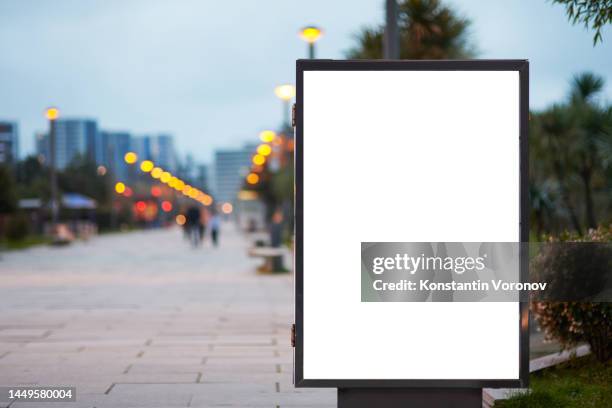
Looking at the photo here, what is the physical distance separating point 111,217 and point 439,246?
64172 millimetres

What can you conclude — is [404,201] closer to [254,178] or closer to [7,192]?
[7,192]

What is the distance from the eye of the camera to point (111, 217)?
217 feet

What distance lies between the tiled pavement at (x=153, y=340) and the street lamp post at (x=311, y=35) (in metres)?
5.20

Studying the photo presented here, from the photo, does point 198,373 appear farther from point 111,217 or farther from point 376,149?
point 111,217

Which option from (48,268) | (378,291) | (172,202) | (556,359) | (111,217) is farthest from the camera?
(172,202)

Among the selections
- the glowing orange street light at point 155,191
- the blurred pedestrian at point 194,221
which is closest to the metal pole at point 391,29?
the blurred pedestrian at point 194,221

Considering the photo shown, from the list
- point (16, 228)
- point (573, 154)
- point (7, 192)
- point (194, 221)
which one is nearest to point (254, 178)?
point (194, 221)

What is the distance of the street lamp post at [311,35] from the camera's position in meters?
16.7

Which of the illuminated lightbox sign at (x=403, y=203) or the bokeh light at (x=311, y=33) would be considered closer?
the illuminated lightbox sign at (x=403, y=203)

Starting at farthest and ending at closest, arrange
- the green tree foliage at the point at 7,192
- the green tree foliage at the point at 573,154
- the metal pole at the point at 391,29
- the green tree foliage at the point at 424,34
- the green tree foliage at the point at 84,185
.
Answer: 1. the green tree foliage at the point at 84,185
2. the green tree foliage at the point at 7,192
3. the green tree foliage at the point at 573,154
4. the green tree foliage at the point at 424,34
5. the metal pole at the point at 391,29

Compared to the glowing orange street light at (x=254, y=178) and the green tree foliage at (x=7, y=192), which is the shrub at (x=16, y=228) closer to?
the green tree foliage at (x=7, y=192)

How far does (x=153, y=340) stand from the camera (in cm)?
835

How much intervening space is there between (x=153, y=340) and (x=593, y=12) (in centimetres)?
544

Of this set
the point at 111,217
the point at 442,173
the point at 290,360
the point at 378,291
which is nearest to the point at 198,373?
the point at 290,360
